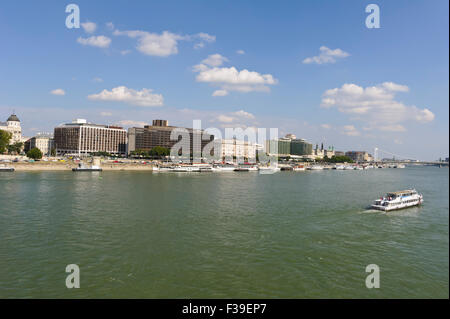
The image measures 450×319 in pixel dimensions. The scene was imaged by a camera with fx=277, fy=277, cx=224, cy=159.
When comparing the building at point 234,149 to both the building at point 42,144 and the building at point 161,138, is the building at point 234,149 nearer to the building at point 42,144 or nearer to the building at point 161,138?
the building at point 161,138

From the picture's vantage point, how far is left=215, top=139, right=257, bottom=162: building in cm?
16612

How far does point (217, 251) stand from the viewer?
51.0 feet

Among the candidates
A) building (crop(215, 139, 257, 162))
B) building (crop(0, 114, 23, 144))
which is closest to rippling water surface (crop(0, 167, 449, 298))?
building (crop(215, 139, 257, 162))

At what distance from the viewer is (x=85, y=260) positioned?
13844mm

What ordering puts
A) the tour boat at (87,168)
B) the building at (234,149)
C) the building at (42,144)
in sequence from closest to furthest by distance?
the tour boat at (87,168) < the building at (42,144) < the building at (234,149)

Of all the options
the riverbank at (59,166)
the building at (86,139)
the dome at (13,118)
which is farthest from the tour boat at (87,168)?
the dome at (13,118)

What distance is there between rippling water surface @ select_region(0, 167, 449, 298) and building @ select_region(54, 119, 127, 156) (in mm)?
129018

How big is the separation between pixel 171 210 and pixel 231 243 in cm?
1074

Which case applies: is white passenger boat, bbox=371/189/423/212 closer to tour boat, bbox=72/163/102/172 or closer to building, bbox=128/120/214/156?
tour boat, bbox=72/163/102/172

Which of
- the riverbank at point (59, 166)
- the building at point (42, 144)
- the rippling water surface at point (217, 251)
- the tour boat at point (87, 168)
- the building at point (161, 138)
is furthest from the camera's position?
the building at point (161, 138)

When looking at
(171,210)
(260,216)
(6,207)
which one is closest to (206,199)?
(171,210)

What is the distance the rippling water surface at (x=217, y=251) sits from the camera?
11.5 metres

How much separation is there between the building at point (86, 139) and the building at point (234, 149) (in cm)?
5654
